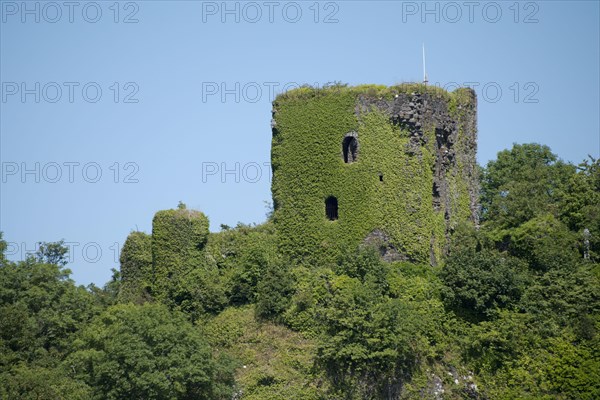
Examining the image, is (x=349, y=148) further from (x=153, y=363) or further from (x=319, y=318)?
(x=153, y=363)

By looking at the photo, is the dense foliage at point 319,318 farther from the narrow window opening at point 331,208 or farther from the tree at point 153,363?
the narrow window opening at point 331,208

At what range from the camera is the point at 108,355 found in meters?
49.2

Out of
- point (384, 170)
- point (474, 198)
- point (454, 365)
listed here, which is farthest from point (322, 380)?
point (474, 198)

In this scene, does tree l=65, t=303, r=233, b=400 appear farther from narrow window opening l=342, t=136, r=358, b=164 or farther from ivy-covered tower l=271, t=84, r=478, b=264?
narrow window opening l=342, t=136, r=358, b=164

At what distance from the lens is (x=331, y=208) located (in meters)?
54.5

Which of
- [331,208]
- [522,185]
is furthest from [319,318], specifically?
[522,185]

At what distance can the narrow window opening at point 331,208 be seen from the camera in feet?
178

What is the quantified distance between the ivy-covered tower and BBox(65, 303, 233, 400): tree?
6207 mm

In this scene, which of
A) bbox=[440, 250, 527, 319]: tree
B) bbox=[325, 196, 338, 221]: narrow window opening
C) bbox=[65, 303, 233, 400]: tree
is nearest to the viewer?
bbox=[65, 303, 233, 400]: tree

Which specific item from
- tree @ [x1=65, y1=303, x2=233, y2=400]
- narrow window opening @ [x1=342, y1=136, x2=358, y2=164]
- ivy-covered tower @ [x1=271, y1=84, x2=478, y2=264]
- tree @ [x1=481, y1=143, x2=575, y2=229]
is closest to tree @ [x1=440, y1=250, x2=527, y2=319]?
ivy-covered tower @ [x1=271, y1=84, x2=478, y2=264]

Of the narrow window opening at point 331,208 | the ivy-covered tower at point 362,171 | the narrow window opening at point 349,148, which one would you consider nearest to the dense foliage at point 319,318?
the ivy-covered tower at point 362,171

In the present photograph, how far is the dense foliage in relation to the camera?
49188 millimetres

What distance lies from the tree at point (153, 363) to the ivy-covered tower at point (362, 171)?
6207 millimetres

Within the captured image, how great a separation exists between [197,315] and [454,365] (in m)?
8.82
